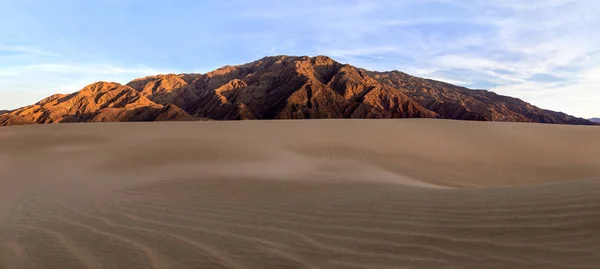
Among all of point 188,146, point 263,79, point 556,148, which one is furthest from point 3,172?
point 263,79

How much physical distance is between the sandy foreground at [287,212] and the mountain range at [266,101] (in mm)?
69405

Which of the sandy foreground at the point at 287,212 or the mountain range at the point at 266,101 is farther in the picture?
the mountain range at the point at 266,101

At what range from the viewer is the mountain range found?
293 ft

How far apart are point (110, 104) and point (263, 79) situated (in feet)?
136

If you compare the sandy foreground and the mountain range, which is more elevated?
the mountain range

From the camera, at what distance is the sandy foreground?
10.3 ft

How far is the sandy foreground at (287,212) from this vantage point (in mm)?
3127

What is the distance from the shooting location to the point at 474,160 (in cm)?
1251

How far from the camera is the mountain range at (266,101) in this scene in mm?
89250

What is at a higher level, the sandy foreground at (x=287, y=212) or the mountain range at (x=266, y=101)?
the mountain range at (x=266, y=101)

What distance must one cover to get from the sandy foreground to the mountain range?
228 feet

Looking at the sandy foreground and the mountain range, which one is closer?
the sandy foreground

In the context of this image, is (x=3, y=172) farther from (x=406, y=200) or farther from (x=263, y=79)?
(x=263, y=79)

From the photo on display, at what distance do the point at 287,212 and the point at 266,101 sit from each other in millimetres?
99238
